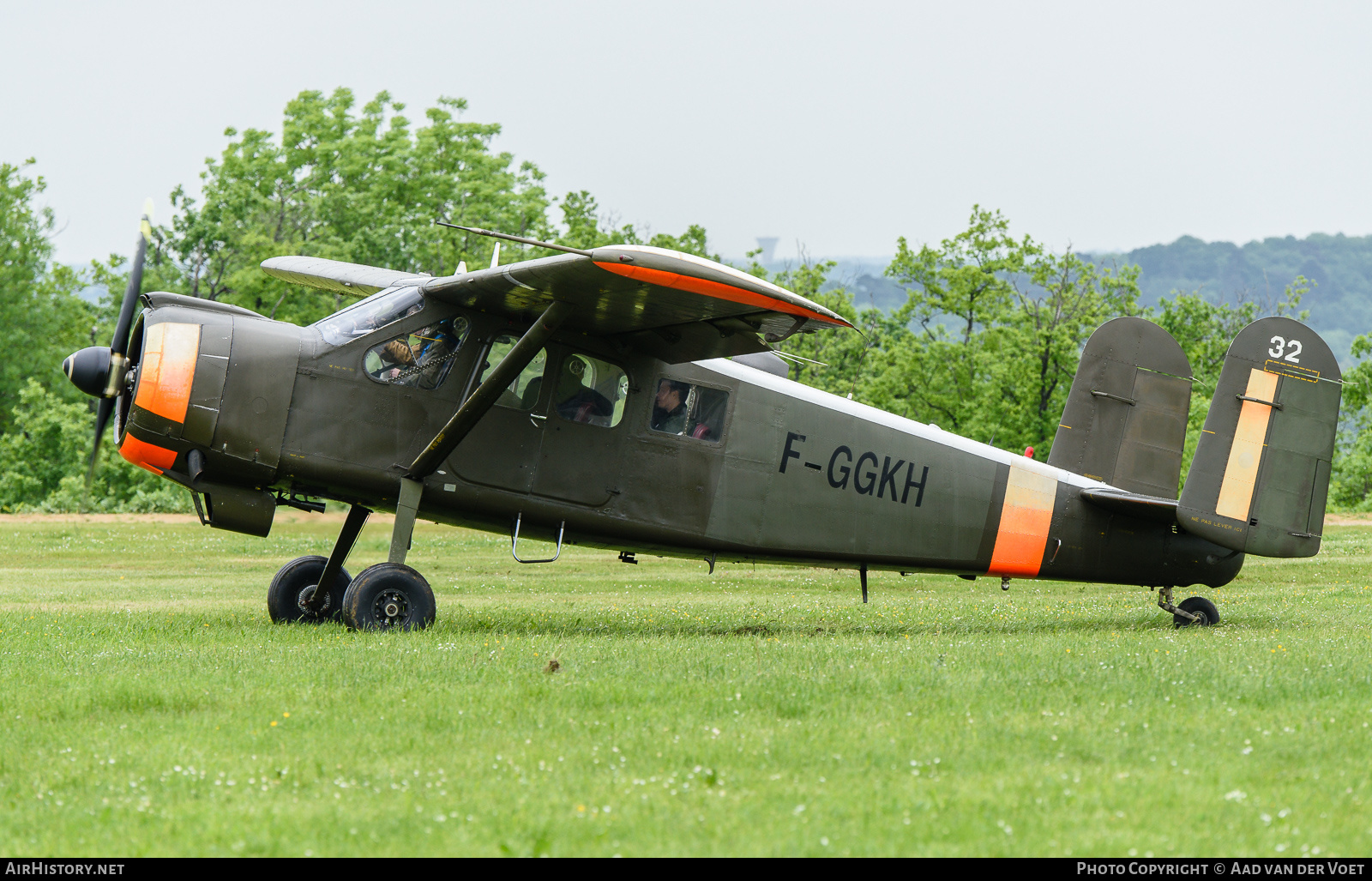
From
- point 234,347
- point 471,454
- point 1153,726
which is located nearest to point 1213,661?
point 1153,726

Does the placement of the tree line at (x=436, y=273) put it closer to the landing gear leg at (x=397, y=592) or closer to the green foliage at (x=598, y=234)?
the green foliage at (x=598, y=234)

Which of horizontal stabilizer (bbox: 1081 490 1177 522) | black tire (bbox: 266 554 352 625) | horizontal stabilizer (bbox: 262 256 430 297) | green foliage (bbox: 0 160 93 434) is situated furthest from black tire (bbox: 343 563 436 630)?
green foliage (bbox: 0 160 93 434)

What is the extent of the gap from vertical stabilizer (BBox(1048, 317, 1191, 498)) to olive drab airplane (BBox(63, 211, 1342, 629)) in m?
0.52

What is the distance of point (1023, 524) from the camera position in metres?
13.3

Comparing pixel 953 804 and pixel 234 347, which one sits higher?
pixel 234 347

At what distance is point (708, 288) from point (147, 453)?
5430mm

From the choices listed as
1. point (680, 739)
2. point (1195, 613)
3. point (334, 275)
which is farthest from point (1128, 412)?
point (334, 275)

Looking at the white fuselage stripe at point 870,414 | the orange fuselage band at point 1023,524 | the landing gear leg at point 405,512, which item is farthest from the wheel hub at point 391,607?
the orange fuselage band at point 1023,524

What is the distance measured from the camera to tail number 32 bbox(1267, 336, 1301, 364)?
41.2ft

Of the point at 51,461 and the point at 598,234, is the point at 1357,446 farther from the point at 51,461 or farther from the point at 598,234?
the point at 51,461

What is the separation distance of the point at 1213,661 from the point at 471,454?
686cm

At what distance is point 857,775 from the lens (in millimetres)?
5938

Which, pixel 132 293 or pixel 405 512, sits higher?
pixel 132 293
